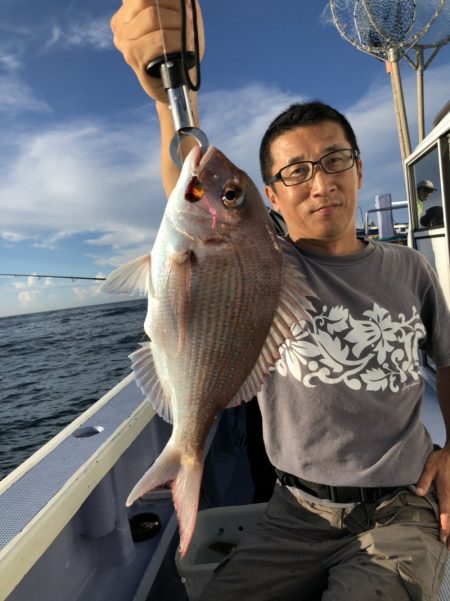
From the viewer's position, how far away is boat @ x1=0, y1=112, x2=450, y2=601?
1.67m

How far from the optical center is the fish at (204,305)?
1424mm

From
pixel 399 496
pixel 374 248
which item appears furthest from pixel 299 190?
pixel 399 496

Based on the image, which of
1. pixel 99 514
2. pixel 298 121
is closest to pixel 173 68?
pixel 298 121

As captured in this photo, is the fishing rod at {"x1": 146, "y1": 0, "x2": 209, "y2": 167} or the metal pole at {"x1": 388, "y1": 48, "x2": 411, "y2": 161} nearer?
the fishing rod at {"x1": 146, "y1": 0, "x2": 209, "y2": 167}

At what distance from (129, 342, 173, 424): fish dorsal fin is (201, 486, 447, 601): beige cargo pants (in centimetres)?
79

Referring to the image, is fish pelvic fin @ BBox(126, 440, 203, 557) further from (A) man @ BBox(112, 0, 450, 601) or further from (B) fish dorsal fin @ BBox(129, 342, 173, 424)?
(A) man @ BBox(112, 0, 450, 601)

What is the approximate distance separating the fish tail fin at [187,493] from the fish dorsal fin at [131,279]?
1.95 feet

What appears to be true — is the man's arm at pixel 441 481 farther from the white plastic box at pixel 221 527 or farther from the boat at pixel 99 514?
the white plastic box at pixel 221 527

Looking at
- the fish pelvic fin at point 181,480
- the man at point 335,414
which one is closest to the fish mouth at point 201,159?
the man at point 335,414

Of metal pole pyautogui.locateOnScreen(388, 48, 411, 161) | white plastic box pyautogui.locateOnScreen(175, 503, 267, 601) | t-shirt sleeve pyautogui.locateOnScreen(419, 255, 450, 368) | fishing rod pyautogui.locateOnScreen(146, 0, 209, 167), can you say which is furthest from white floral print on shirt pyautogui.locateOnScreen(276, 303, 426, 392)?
metal pole pyautogui.locateOnScreen(388, 48, 411, 161)

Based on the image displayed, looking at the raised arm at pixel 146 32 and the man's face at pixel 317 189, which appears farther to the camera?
the man's face at pixel 317 189

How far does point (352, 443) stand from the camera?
1.76 m

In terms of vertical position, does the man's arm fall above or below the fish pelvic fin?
below

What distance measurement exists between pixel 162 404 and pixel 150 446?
171cm
